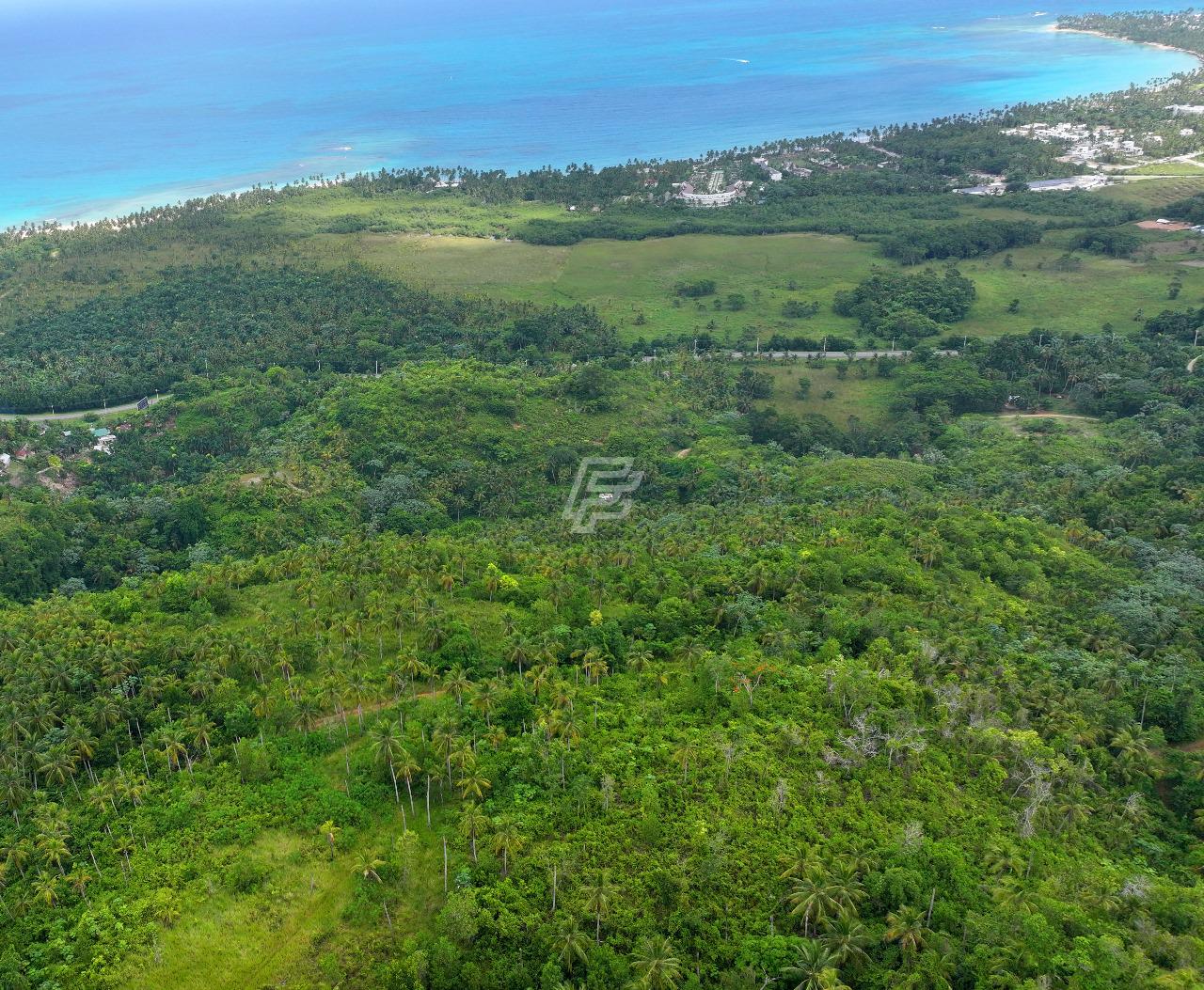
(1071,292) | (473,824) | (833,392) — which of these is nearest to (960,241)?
(1071,292)

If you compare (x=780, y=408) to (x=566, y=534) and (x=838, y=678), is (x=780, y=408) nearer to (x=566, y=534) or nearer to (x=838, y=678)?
(x=566, y=534)

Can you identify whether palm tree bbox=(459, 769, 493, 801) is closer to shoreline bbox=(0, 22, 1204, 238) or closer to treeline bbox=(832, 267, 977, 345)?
treeline bbox=(832, 267, 977, 345)

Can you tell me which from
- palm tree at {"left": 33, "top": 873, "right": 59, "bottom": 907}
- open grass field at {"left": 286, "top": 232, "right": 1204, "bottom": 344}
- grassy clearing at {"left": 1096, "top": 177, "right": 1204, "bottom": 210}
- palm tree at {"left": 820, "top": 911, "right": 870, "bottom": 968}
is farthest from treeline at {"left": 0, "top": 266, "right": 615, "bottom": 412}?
grassy clearing at {"left": 1096, "top": 177, "right": 1204, "bottom": 210}

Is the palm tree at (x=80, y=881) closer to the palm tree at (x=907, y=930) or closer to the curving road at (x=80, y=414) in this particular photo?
the palm tree at (x=907, y=930)

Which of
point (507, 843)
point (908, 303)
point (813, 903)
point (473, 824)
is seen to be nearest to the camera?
point (813, 903)

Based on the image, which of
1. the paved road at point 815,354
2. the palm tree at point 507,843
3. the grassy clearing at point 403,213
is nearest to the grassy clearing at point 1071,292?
the paved road at point 815,354

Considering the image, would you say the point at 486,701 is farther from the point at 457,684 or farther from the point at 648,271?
the point at 648,271
